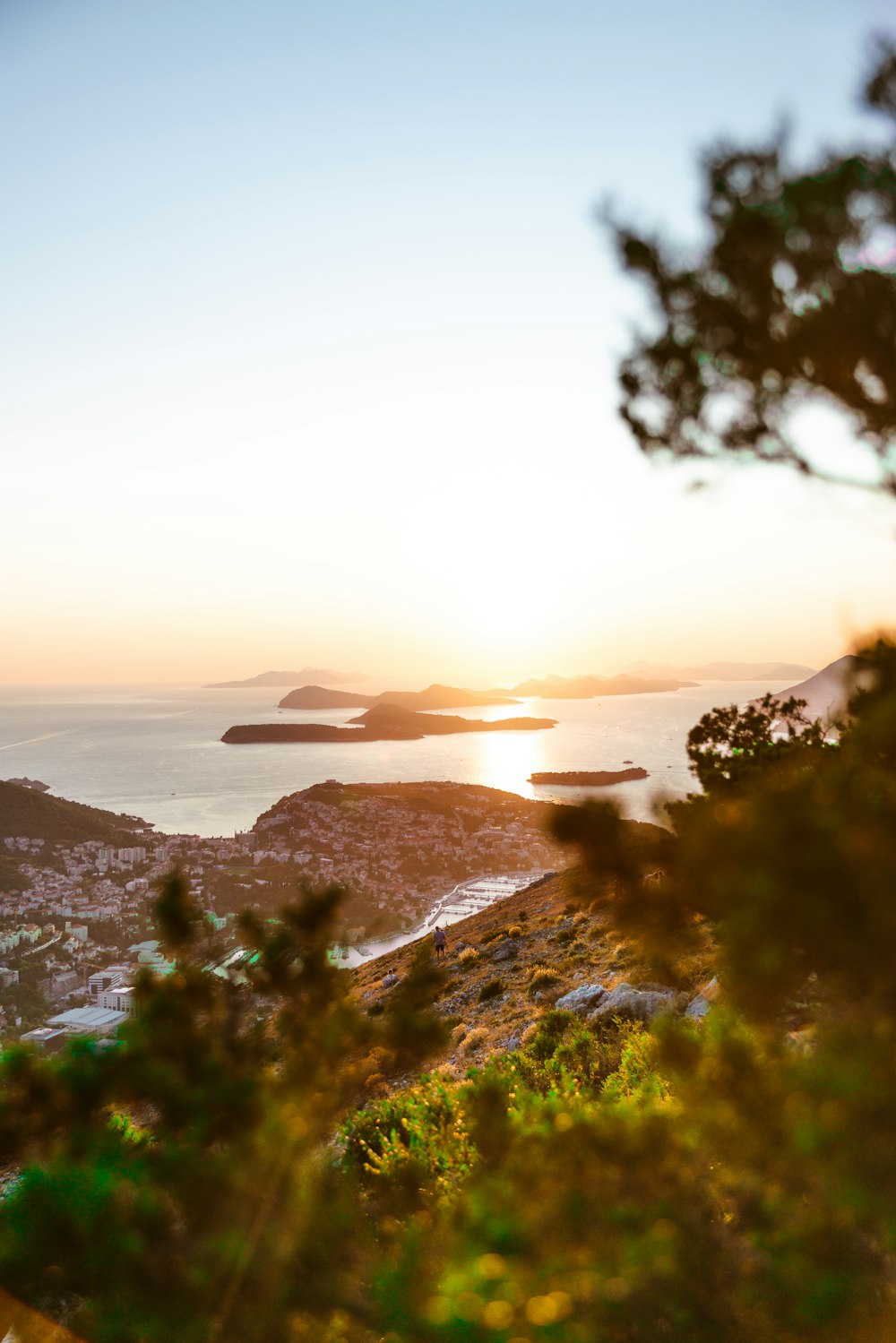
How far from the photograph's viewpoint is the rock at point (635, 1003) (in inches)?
329

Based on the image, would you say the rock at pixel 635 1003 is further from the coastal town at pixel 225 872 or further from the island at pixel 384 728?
the island at pixel 384 728

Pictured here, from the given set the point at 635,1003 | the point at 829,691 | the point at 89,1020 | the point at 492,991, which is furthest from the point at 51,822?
the point at 829,691

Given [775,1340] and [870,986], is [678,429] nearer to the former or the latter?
[870,986]

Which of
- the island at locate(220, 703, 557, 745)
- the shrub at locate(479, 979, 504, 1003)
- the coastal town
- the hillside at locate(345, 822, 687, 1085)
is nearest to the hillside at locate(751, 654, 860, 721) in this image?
the hillside at locate(345, 822, 687, 1085)

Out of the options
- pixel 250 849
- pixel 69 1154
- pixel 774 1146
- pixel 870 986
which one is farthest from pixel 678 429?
pixel 250 849

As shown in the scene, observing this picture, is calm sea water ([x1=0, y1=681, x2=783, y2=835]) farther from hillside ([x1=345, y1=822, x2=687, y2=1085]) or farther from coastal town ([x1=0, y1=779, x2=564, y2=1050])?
hillside ([x1=345, y1=822, x2=687, y2=1085])

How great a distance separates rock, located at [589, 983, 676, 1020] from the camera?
837 centimetres

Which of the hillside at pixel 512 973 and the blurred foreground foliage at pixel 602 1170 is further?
the hillside at pixel 512 973

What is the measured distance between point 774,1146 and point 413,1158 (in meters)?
2.51

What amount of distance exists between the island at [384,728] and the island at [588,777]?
61.6 meters

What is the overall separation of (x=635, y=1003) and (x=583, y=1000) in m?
1.33

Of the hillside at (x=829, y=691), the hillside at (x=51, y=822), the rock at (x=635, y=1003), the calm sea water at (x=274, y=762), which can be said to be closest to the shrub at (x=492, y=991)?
the rock at (x=635, y=1003)

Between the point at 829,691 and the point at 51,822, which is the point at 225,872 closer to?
the point at 51,822

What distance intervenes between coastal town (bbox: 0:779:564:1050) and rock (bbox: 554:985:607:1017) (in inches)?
662
